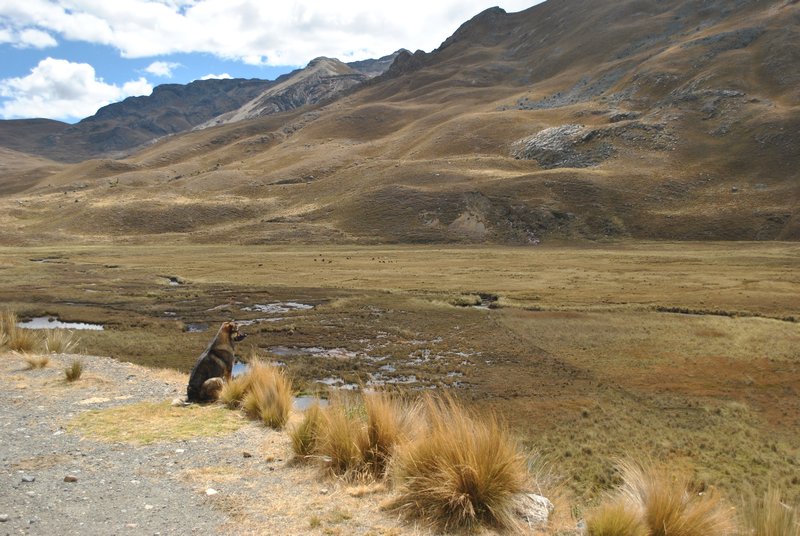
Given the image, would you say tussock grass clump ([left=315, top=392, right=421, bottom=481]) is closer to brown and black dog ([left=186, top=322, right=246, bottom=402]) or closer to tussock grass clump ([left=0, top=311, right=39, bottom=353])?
brown and black dog ([left=186, top=322, right=246, bottom=402])

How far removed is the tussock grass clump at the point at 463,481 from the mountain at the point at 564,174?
84.6 m

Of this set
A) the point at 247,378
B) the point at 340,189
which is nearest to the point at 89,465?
the point at 247,378

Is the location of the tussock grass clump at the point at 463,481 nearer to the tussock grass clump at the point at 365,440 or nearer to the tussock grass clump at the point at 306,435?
the tussock grass clump at the point at 365,440

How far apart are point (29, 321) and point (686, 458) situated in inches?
1443

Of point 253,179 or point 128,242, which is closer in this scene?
point 128,242

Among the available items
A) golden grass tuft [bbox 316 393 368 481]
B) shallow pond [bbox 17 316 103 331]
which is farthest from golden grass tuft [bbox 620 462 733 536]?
shallow pond [bbox 17 316 103 331]

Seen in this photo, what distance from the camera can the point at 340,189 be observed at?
11912cm

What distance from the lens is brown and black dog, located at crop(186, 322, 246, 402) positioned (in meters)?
11.7

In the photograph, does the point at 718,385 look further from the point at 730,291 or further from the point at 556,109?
the point at 556,109

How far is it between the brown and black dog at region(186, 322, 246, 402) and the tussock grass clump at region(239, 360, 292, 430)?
45.3 inches

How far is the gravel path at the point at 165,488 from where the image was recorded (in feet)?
18.7

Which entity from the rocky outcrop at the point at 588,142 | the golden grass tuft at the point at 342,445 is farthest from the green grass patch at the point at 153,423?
the rocky outcrop at the point at 588,142


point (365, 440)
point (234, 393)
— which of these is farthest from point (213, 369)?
point (365, 440)

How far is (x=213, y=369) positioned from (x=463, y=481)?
824cm
